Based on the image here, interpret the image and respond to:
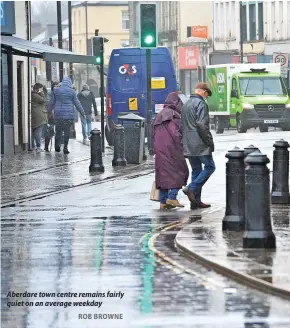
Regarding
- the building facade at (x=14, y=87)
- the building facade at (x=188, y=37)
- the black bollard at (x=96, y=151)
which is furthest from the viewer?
the building facade at (x=188, y=37)

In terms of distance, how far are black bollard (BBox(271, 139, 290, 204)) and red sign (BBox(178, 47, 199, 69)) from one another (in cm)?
8046

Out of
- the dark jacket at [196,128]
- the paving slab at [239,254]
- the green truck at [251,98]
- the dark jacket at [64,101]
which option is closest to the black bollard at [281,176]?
the dark jacket at [196,128]

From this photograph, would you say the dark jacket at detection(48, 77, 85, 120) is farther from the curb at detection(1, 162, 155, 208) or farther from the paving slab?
the paving slab

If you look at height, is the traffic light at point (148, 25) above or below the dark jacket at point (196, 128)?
above

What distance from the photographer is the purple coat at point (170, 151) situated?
62.1ft

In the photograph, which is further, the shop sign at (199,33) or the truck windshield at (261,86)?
the shop sign at (199,33)

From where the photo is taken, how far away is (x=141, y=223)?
17.0 m

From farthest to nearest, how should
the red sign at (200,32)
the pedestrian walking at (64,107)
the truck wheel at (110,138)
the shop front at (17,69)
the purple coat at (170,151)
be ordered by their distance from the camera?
1. the red sign at (200,32)
2. the truck wheel at (110,138)
3. the shop front at (17,69)
4. the pedestrian walking at (64,107)
5. the purple coat at (170,151)

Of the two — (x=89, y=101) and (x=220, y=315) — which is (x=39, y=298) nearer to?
(x=220, y=315)

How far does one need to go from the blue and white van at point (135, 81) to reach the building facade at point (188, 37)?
55744 millimetres

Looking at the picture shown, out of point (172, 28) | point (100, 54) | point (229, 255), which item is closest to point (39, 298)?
point (229, 255)

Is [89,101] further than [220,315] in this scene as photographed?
Yes

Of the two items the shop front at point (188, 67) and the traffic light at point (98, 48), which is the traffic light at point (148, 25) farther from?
the shop front at point (188, 67)

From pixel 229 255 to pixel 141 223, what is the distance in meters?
3.93
